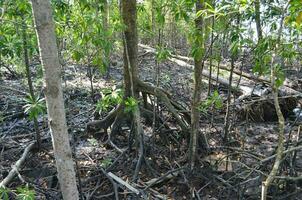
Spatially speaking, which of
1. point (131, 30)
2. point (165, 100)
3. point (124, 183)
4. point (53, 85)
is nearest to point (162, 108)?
point (165, 100)

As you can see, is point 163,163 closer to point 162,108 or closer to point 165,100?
point 165,100

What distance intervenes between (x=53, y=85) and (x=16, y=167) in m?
2.32

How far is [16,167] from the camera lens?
4.24 metres

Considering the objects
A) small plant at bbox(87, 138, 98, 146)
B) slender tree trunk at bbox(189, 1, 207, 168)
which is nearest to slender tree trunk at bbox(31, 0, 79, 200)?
slender tree trunk at bbox(189, 1, 207, 168)

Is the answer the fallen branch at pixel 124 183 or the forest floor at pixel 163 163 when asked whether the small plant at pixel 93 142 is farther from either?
the fallen branch at pixel 124 183

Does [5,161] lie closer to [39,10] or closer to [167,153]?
[167,153]

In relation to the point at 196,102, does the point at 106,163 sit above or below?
below

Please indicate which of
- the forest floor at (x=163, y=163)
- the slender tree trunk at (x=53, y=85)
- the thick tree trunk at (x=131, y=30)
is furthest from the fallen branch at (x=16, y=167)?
the thick tree trunk at (x=131, y=30)

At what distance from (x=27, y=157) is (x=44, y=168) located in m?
0.32

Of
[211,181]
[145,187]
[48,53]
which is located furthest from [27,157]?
[48,53]

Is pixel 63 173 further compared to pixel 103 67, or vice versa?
pixel 103 67

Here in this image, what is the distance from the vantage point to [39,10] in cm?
218

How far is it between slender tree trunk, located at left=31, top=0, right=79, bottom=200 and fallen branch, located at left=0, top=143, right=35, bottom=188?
120 centimetres

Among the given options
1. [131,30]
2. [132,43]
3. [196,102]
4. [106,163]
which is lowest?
[106,163]
